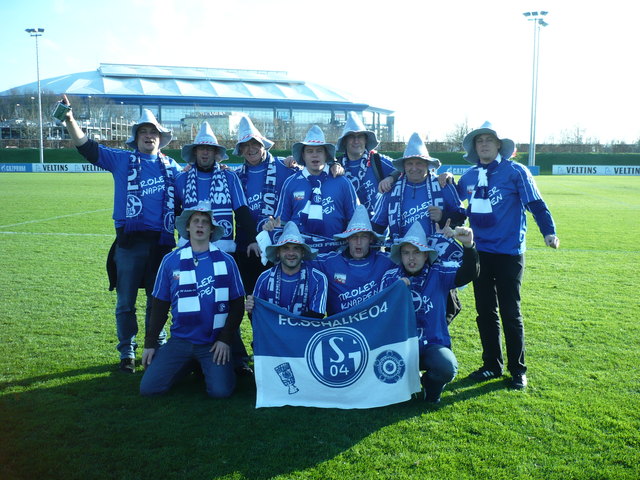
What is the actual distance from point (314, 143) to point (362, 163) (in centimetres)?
78

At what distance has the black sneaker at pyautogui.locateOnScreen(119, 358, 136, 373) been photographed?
5516mm

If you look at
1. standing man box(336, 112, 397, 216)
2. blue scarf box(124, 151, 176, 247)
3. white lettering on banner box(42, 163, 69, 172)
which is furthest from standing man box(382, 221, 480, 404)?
white lettering on banner box(42, 163, 69, 172)

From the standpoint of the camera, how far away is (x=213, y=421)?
445 cm

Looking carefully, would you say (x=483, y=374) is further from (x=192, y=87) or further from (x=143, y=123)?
(x=192, y=87)

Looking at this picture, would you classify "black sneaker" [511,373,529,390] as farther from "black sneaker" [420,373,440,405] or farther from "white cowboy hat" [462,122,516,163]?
"white cowboy hat" [462,122,516,163]

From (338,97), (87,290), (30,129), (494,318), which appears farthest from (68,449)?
(338,97)

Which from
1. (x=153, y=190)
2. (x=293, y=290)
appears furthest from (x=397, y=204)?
(x=153, y=190)

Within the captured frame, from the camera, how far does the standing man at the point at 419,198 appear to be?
17.5ft

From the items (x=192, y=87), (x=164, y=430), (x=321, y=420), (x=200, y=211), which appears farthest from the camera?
(x=192, y=87)

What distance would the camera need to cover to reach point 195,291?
5.05 meters

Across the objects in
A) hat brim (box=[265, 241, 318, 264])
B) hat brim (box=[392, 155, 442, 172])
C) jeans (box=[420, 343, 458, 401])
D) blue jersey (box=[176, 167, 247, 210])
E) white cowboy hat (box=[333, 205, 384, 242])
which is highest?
hat brim (box=[392, 155, 442, 172])

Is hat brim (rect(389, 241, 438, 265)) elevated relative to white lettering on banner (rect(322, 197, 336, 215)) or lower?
lower

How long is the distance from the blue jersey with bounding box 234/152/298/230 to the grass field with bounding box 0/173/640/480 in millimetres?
1800

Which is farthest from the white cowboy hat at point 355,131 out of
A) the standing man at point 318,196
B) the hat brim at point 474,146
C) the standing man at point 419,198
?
the hat brim at point 474,146
